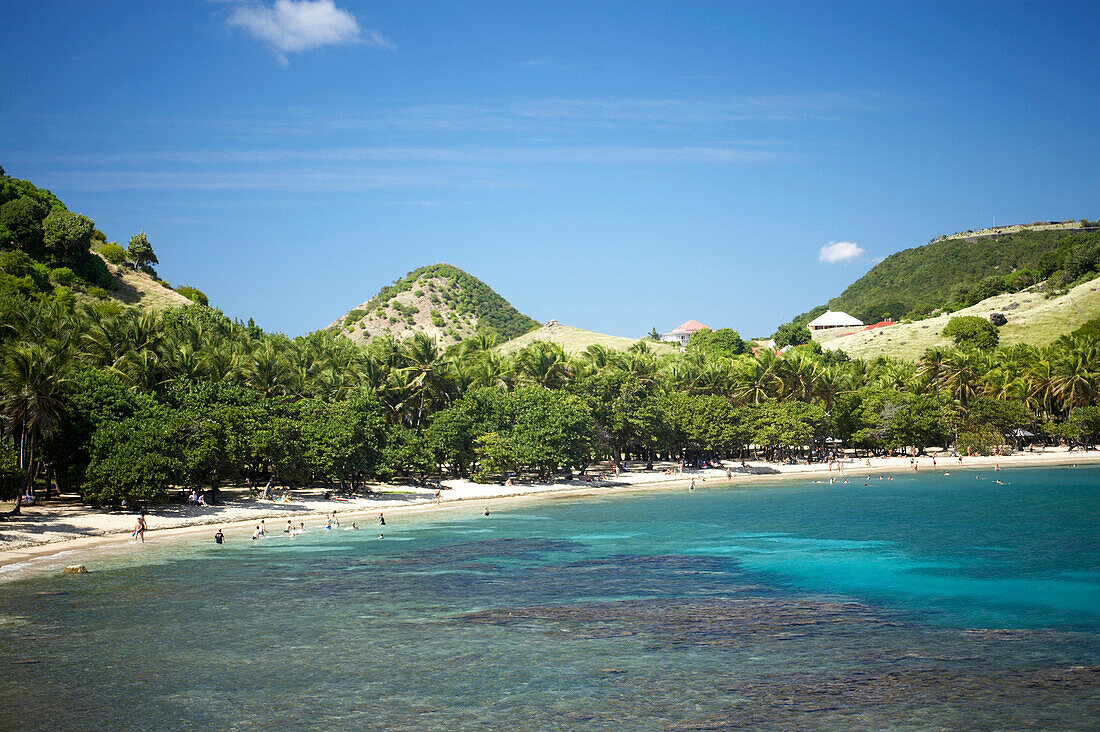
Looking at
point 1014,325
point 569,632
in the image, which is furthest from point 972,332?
point 569,632

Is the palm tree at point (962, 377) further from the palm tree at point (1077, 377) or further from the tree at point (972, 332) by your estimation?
the tree at point (972, 332)

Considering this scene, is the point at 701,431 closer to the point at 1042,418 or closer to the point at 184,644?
the point at 1042,418

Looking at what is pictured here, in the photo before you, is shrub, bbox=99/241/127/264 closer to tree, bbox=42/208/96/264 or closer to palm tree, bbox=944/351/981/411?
tree, bbox=42/208/96/264

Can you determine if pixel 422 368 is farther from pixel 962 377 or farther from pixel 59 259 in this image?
pixel 962 377

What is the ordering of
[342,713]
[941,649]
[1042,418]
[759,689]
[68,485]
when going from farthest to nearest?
[1042,418] < [68,485] < [941,649] < [759,689] < [342,713]

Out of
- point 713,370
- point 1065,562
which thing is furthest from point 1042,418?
point 1065,562

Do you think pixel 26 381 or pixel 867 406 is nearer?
pixel 26 381

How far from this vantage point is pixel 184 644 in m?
31.2

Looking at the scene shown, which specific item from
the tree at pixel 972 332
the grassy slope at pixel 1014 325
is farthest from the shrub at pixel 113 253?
the tree at pixel 972 332

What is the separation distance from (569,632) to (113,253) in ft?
359

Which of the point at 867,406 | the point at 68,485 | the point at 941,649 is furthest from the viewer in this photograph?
the point at 867,406

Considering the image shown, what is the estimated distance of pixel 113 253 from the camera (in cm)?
11712

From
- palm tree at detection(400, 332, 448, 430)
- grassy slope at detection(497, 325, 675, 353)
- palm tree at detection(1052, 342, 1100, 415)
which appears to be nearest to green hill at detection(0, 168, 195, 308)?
palm tree at detection(400, 332, 448, 430)

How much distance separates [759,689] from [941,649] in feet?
30.1
